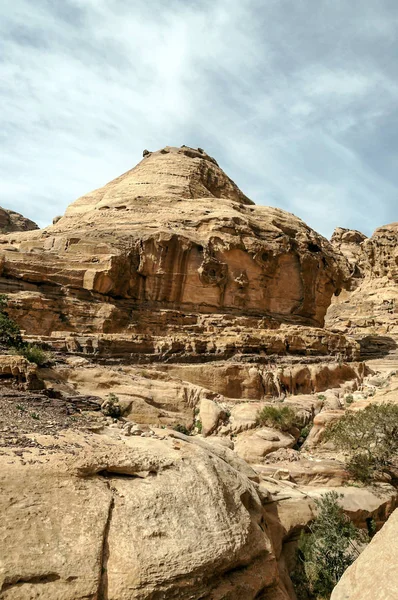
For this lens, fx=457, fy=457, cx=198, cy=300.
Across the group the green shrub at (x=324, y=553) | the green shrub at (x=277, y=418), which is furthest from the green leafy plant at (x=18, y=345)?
the green shrub at (x=324, y=553)

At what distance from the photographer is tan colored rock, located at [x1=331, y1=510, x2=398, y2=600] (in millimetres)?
4855

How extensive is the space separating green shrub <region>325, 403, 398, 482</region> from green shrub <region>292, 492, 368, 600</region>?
3.99m

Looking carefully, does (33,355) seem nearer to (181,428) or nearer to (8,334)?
(8,334)

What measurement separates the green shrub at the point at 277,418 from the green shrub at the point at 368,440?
2.09 metres

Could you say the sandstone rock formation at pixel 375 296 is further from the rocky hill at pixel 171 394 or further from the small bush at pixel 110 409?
the small bush at pixel 110 409

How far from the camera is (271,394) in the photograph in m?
24.3

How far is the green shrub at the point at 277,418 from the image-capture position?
63.7 feet

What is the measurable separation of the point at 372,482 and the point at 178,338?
13118 mm

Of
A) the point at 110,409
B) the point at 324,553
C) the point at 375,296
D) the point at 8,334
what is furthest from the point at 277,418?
the point at 375,296

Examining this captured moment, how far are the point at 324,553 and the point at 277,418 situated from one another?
931cm

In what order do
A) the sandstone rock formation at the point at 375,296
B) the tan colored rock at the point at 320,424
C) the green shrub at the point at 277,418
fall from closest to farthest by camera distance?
the tan colored rock at the point at 320,424, the green shrub at the point at 277,418, the sandstone rock formation at the point at 375,296

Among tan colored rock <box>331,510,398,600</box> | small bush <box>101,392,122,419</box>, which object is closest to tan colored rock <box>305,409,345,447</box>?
small bush <box>101,392,122,419</box>

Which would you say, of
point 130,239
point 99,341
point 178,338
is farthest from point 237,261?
point 99,341

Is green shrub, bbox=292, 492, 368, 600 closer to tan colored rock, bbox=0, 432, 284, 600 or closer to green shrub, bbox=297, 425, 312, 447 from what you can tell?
tan colored rock, bbox=0, 432, 284, 600
